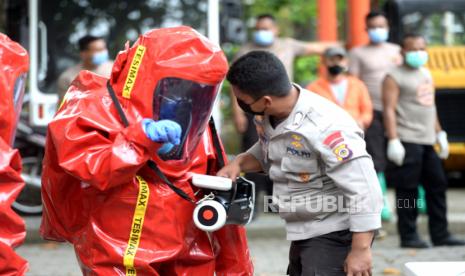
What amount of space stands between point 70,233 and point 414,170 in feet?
15.6

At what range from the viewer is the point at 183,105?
4.32m

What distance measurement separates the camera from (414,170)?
28.7 feet

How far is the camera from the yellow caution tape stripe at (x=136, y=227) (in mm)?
4281

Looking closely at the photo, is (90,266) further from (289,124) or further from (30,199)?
(30,199)

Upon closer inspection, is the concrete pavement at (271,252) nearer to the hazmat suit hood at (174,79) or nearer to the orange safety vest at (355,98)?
the orange safety vest at (355,98)

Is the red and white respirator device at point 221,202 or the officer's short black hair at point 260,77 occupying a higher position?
the officer's short black hair at point 260,77

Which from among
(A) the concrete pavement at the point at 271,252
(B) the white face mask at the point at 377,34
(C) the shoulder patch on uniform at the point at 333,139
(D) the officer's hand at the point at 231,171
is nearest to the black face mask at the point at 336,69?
(B) the white face mask at the point at 377,34

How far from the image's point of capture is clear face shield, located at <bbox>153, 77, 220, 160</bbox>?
429 centimetres

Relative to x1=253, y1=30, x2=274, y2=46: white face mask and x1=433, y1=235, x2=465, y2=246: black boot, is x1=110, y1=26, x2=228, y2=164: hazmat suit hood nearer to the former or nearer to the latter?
x1=433, y1=235, x2=465, y2=246: black boot

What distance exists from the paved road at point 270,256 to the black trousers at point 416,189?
0.66 feet

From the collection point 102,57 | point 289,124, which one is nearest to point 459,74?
point 102,57

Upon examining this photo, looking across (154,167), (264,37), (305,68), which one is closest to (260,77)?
(154,167)

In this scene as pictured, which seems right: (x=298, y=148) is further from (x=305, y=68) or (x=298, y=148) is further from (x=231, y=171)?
(x=305, y=68)

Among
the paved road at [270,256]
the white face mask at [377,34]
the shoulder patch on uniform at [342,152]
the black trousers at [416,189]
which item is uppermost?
the white face mask at [377,34]
